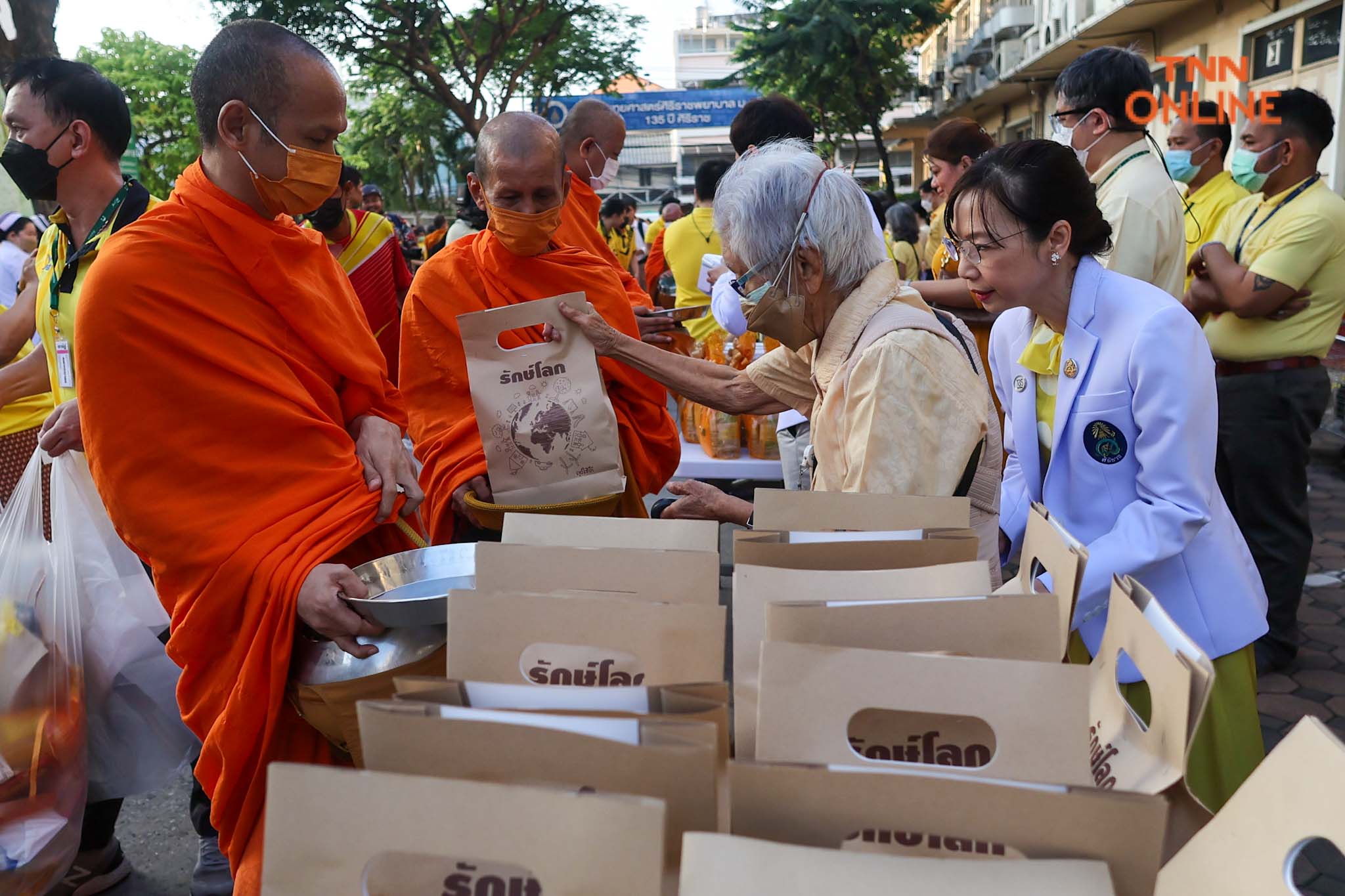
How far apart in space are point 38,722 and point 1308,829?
101 inches

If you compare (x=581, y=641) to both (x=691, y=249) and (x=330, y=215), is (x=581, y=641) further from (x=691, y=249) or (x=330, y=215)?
(x=691, y=249)

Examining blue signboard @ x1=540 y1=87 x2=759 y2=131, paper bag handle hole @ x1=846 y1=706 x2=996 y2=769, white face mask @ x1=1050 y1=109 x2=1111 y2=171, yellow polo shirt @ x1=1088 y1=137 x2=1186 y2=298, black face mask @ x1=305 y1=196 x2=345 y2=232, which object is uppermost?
blue signboard @ x1=540 y1=87 x2=759 y2=131

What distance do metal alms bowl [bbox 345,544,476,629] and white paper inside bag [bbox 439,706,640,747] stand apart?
0.54 m

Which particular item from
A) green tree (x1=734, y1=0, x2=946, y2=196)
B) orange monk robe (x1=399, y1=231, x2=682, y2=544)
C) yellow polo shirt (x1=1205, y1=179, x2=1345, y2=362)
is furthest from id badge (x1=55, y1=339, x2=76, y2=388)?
green tree (x1=734, y1=0, x2=946, y2=196)

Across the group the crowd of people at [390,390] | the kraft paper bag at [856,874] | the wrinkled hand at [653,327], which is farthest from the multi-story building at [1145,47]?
the kraft paper bag at [856,874]

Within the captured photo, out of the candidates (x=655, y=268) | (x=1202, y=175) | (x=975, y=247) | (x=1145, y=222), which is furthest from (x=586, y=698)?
(x=655, y=268)

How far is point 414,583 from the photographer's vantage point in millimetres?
1646

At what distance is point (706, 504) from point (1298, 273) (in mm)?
2755

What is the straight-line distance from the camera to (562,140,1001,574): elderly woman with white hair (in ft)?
5.62

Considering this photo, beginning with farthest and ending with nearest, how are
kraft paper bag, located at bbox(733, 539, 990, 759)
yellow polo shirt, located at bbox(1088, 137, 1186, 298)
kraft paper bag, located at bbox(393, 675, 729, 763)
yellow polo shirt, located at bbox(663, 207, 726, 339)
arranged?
yellow polo shirt, located at bbox(663, 207, 726, 339) → yellow polo shirt, located at bbox(1088, 137, 1186, 298) → kraft paper bag, located at bbox(733, 539, 990, 759) → kraft paper bag, located at bbox(393, 675, 729, 763)

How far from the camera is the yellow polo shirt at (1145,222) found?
287 cm

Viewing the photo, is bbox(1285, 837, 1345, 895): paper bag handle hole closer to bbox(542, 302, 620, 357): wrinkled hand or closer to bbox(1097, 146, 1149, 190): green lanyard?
bbox(1097, 146, 1149, 190): green lanyard

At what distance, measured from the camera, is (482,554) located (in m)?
1.29

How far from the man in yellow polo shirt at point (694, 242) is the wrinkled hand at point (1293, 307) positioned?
299 cm
